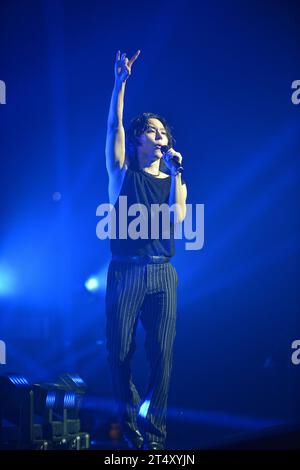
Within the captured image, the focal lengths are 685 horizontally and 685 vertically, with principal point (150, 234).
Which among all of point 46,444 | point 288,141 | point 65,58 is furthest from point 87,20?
point 46,444

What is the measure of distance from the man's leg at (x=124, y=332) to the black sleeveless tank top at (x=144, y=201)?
12 cm

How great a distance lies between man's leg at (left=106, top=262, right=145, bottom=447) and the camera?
3840 millimetres

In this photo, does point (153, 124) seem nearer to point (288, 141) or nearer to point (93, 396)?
point (288, 141)

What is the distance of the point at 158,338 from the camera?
3.90m

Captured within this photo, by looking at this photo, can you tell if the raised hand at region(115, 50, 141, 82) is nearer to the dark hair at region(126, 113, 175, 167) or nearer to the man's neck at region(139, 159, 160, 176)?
the dark hair at region(126, 113, 175, 167)

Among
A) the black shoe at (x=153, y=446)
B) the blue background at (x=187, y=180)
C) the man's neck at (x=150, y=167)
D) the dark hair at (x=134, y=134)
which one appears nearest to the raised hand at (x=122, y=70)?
the dark hair at (x=134, y=134)

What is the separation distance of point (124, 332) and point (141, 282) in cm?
30

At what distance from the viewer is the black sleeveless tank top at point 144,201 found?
4.01 metres

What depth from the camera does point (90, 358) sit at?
5.17 m

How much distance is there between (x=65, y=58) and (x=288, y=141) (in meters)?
1.78

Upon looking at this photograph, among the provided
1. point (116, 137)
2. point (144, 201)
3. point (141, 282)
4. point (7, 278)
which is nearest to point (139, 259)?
point (141, 282)

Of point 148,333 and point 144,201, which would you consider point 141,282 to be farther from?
point 144,201

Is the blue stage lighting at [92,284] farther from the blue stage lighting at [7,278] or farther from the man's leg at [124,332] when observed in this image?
the man's leg at [124,332]

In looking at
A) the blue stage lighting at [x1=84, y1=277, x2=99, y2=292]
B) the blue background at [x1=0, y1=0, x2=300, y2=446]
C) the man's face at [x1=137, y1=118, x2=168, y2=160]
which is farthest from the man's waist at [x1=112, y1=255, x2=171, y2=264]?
the blue stage lighting at [x1=84, y1=277, x2=99, y2=292]
